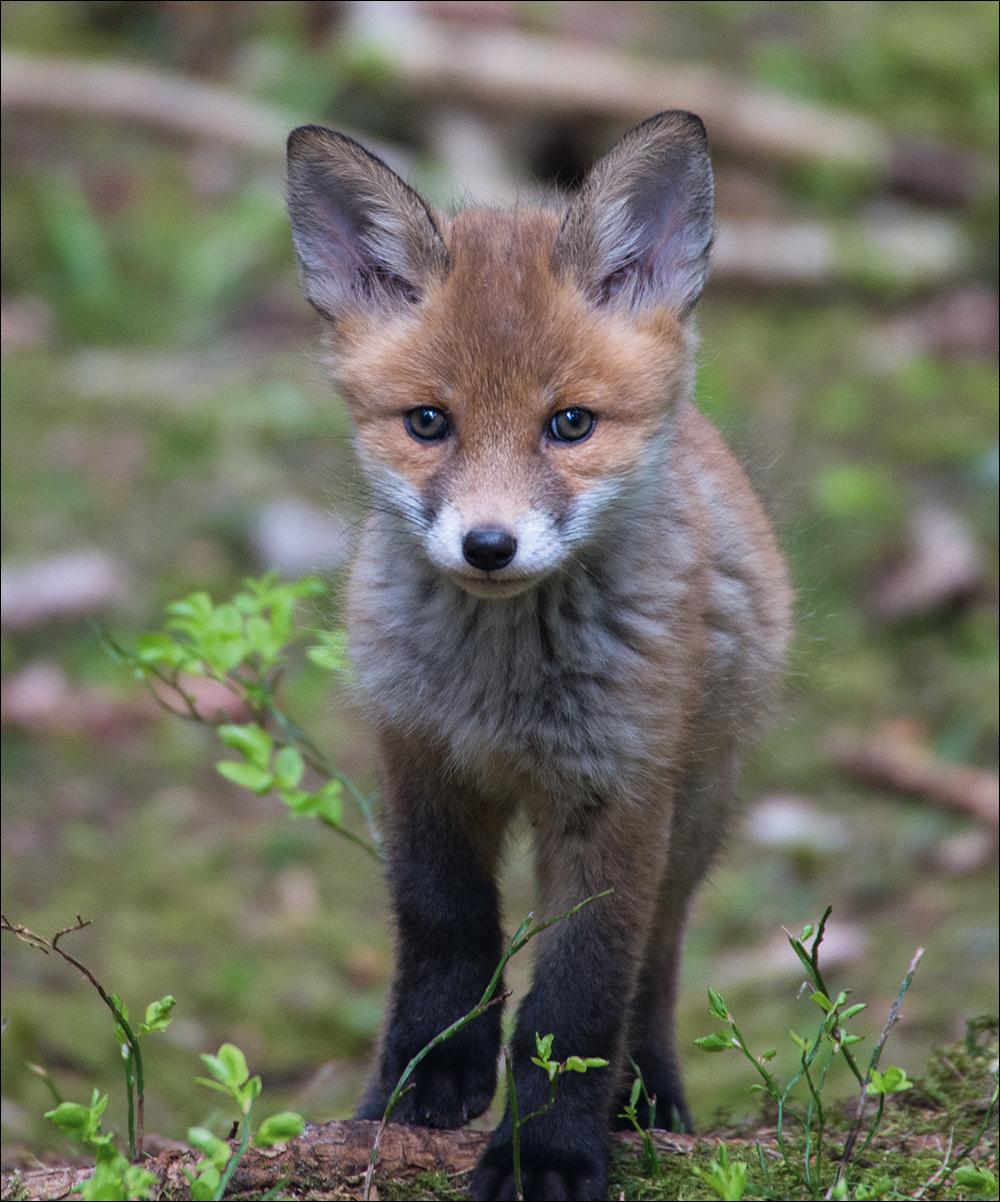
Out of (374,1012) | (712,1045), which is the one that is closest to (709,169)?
(712,1045)

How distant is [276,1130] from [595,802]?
116 centimetres

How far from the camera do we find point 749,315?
32.8 ft

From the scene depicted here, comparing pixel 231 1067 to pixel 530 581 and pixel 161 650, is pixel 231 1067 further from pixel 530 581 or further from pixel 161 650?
pixel 161 650

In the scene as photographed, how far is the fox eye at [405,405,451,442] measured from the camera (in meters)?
3.64

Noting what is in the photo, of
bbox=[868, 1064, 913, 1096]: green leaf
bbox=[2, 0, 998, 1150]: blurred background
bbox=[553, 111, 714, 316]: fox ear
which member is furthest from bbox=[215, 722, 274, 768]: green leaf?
bbox=[868, 1064, 913, 1096]: green leaf

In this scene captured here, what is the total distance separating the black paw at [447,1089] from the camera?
3832 mm

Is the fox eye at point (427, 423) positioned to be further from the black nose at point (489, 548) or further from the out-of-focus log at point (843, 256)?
the out-of-focus log at point (843, 256)

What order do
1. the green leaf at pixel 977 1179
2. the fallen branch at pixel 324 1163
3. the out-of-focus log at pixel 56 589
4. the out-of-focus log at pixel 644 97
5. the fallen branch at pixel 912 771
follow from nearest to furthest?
the green leaf at pixel 977 1179 < the fallen branch at pixel 324 1163 < the fallen branch at pixel 912 771 < the out-of-focus log at pixel 56 589 < the out-of-focus log at pixel 644 97

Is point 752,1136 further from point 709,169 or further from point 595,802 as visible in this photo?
point 709,169

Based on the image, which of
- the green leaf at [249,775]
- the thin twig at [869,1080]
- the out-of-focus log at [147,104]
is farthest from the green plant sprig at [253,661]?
the out-of-focus log at [147,104]

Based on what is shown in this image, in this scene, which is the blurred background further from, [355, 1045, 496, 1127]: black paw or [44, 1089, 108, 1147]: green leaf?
[44, 1089, 108, 1147]: green leaf

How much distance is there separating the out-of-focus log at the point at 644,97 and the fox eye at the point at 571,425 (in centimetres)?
735

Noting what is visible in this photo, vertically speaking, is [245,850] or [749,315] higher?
[749,315]

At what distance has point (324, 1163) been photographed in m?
3.46
